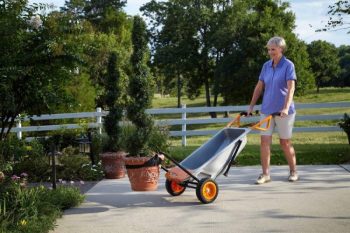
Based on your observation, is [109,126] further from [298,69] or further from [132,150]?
[298,69]

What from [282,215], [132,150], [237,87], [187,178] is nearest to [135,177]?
[132,150]

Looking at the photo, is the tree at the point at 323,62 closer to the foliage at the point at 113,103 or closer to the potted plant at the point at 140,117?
the foliage at the point at 113,103

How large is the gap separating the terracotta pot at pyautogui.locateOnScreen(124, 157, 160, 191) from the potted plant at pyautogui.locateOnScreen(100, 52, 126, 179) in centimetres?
158

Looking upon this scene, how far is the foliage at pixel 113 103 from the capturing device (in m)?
8.38

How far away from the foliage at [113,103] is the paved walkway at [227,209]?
1.24 meters

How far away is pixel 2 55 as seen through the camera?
6.06m

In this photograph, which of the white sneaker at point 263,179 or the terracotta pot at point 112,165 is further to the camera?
the terracotta pot at point 112,165

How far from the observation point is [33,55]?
618cm

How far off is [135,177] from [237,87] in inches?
953

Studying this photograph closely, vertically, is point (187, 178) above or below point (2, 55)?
below

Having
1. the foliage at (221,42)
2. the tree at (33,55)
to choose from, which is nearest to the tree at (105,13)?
the foliage at (221,42)

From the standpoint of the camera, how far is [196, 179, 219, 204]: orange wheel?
5.65 m

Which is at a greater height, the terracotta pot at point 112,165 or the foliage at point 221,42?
the foliage at point 221,42

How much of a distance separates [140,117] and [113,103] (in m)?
2.11
